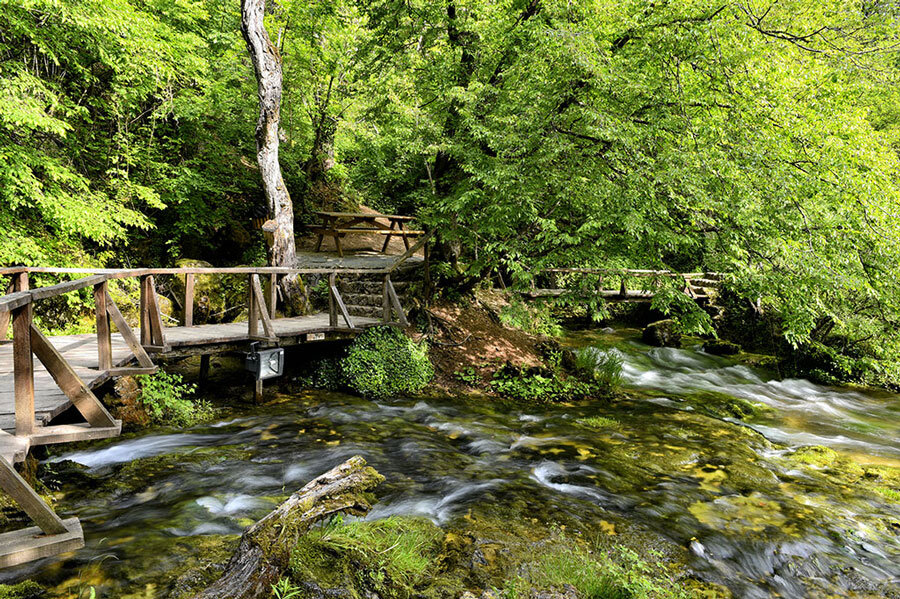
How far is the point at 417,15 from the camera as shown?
436 inches

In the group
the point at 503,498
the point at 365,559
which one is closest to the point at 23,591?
the point at 365,559

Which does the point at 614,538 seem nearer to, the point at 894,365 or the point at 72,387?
the point at 72,387

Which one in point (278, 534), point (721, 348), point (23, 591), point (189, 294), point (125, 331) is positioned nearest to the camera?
point (23, 591)

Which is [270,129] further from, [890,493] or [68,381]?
[890,493]

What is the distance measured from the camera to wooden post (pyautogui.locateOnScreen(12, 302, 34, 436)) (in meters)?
3.25

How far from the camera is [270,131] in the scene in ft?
34.9

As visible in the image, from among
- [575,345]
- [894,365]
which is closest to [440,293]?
[575,345]

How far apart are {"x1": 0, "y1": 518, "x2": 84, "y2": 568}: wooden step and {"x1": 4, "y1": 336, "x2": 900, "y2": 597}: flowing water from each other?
0.79 meters

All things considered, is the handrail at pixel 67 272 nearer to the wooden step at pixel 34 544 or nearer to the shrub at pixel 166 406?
the wooden step at pixel 34 544

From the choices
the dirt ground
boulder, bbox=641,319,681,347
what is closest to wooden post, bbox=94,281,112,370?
the dirt ground

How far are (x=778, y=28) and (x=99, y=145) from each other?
15.1 metres

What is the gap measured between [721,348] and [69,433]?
1720 cm

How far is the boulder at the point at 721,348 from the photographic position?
15656mm

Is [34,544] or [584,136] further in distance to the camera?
[584,136]
